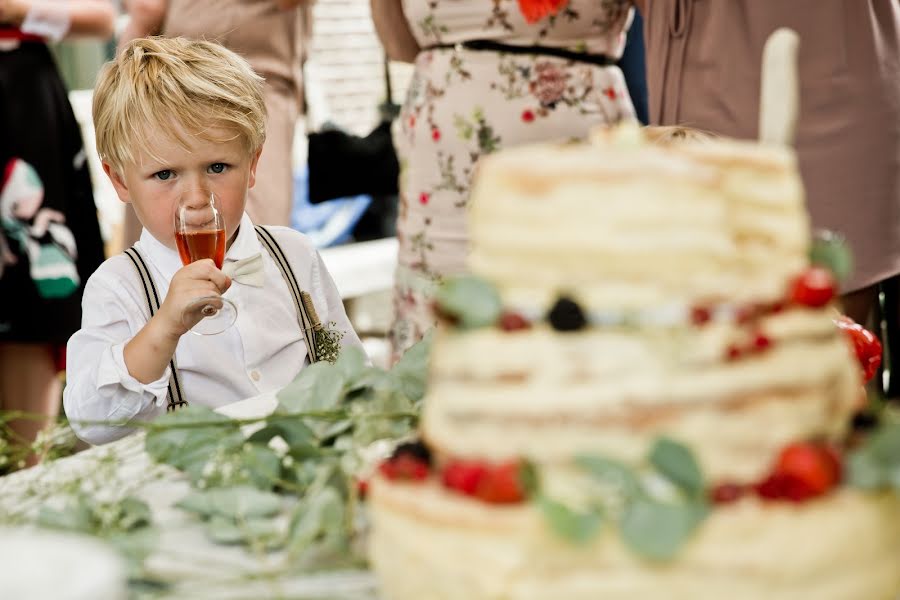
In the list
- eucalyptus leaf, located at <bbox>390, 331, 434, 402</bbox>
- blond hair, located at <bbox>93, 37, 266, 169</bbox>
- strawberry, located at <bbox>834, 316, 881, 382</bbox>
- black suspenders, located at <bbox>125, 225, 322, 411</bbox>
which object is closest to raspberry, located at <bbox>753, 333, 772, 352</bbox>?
eucalyptus leaf, located at <bbox>390, 331, 434, 402</bbox>

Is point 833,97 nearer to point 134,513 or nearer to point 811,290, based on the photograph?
point 811,290

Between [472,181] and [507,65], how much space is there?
30 centimetres

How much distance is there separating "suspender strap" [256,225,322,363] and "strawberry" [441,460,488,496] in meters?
1.38

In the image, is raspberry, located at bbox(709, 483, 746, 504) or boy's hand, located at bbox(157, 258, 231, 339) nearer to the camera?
raspberry, located at bbox(709, 483, 746, 504)

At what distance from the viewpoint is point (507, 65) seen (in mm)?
2703

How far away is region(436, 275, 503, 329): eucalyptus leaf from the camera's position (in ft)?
2.80

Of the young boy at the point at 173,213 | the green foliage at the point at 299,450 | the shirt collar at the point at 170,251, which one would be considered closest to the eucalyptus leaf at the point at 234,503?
the green foliage at the point at 299,450

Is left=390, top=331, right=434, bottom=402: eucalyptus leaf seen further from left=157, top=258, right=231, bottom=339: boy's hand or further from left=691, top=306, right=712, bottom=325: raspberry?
left=691, top=306, right=712, bottom=325: raspberry

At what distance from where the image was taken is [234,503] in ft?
3.62

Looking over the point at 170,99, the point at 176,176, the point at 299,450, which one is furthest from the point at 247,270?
the point at 299,450

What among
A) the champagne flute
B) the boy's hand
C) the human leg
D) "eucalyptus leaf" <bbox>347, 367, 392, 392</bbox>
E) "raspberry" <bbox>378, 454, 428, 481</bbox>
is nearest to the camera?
"raspberry" <bbox>378, 454, 428, 481</bbox>

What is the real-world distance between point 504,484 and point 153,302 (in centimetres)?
144

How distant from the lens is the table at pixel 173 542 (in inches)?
37.9

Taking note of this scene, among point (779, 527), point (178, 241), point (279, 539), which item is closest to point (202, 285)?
point (178, 241)
